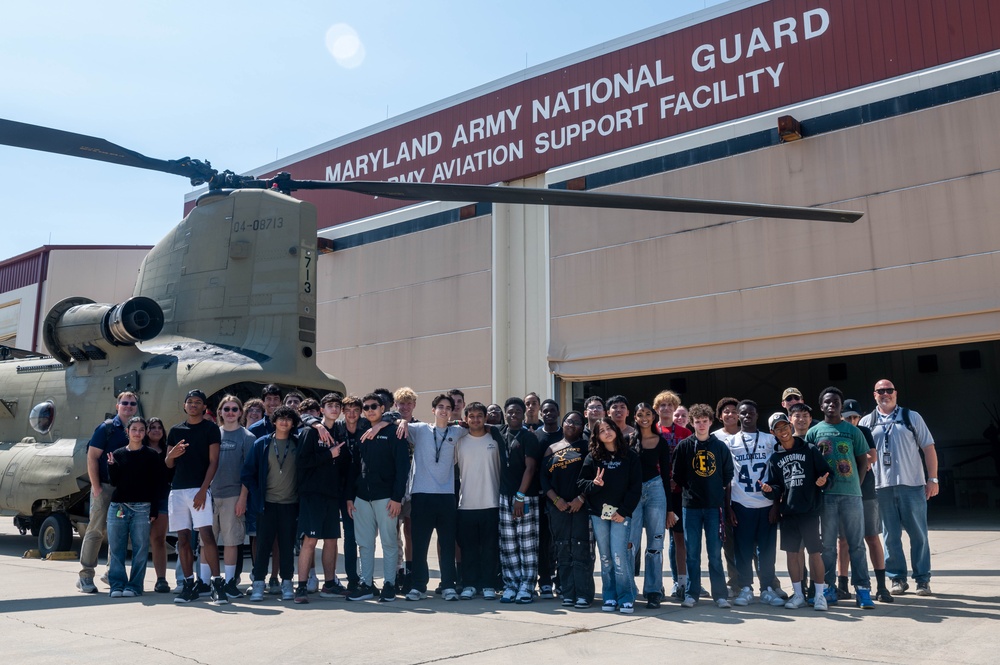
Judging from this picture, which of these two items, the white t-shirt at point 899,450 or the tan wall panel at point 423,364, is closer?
the white t-shirt at point 899,450

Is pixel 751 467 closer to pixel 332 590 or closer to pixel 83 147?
pixel 332 590

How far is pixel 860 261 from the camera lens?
15320mm

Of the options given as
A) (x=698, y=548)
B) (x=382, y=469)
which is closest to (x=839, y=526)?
(x=698, y=548)

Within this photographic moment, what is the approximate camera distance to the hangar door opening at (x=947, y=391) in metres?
24.3

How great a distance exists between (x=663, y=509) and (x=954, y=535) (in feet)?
28.8

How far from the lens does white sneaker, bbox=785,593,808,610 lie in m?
6.34

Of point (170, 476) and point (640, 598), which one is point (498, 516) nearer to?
point (640, 598)

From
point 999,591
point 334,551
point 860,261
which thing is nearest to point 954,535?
point 860,261

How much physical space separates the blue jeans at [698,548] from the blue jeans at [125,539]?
198 inches

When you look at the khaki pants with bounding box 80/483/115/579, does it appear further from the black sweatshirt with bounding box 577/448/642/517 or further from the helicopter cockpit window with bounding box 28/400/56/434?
the black sweatshirt with bounding box 577/448/642/517

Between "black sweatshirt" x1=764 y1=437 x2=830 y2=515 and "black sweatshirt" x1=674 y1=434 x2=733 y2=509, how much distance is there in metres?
0.38

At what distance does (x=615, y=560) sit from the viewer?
6.47 meters

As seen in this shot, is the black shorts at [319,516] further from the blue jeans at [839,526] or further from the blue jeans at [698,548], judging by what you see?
the blue jeans at [839,526]

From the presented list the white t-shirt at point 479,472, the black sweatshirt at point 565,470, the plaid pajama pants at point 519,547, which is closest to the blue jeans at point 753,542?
the black sweatshirt at point 565,470
